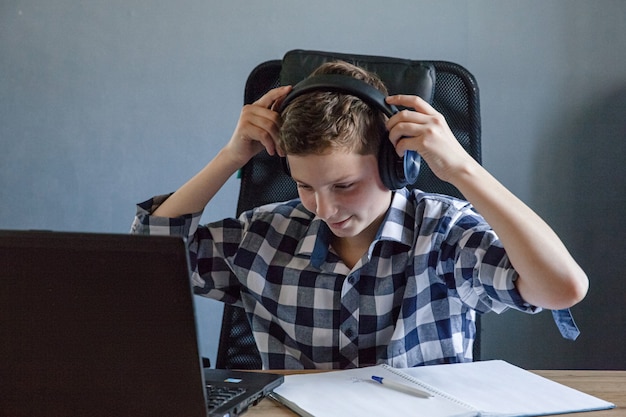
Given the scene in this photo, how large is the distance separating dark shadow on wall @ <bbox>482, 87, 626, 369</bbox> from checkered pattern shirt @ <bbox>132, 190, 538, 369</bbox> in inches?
32.8

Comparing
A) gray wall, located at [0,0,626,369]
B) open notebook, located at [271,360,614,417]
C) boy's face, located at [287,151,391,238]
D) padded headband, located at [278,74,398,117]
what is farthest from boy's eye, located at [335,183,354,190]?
gray wall, located at [0,0,626,369]

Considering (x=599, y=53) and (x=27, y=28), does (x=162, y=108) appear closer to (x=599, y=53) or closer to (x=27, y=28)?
(x=27, y=28)

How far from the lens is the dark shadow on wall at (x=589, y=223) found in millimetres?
2008

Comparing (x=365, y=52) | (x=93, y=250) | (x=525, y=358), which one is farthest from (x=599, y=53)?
(x=93, y=250)

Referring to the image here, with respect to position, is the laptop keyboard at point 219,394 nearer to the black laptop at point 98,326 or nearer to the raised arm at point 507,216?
the black laptop at point 98,326

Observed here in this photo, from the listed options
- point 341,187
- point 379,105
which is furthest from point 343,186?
point 379,105

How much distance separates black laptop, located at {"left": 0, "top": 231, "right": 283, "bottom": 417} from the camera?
0.66 m

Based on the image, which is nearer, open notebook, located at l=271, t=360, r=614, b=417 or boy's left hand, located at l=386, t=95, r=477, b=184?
open notebook, located at l=271, t=360, r=614, b=417

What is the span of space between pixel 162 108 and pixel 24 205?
0.41 meters

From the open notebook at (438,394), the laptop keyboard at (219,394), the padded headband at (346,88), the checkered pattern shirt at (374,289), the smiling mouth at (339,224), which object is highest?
the padded headband at (346,88)

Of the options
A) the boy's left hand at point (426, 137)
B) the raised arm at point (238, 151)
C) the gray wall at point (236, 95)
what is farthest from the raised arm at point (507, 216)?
the gray wall at point (236, 95)

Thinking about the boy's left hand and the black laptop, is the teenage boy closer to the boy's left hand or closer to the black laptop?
the boy's left hand

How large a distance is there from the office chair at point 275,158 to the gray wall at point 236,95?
0.64 meters

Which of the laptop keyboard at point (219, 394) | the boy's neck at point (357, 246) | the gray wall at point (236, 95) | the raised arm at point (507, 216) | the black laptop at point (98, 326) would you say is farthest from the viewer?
the gray wall at point (236, 95)
